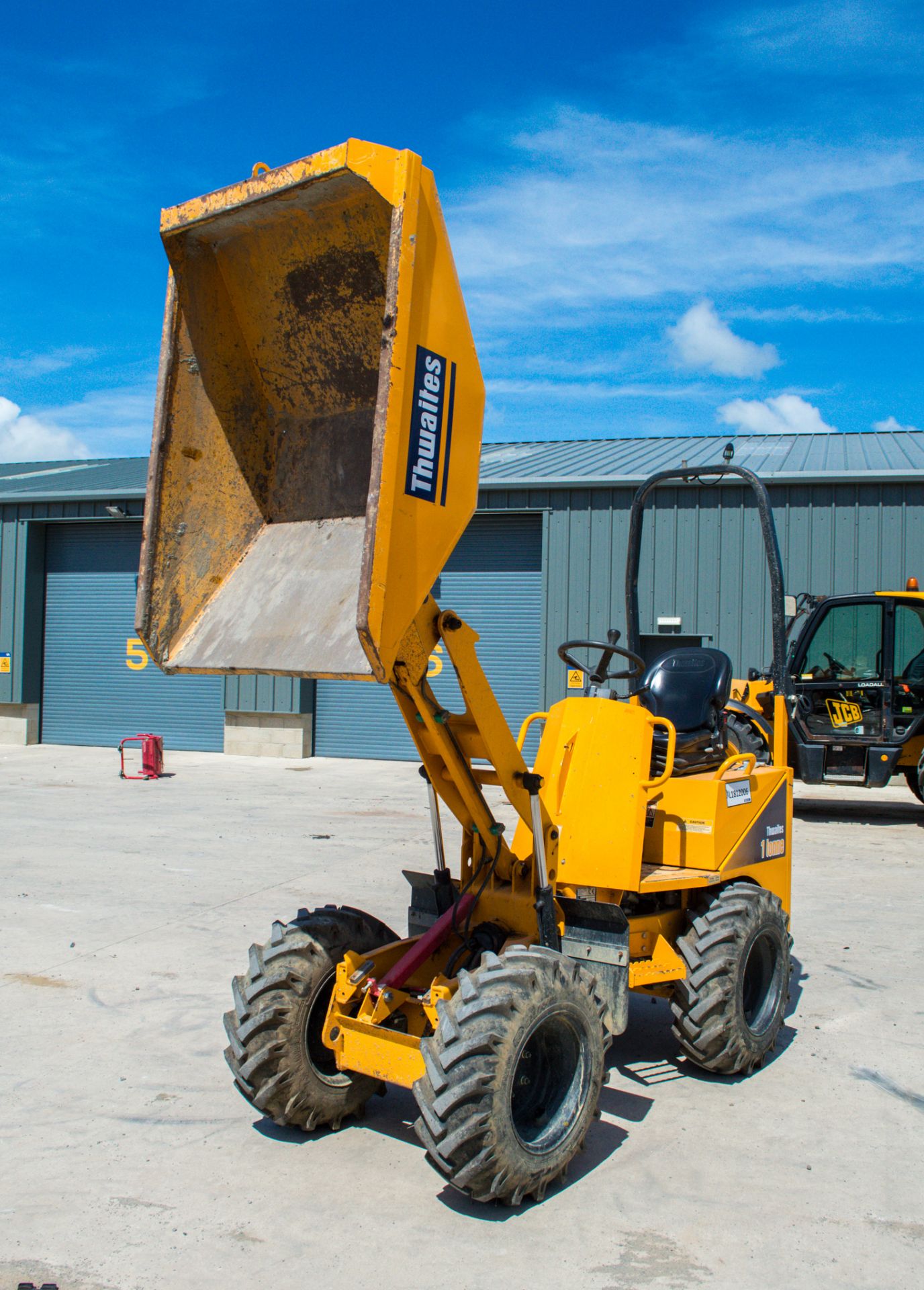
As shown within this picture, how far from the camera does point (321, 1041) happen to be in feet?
13.5

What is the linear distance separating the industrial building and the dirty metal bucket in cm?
1167

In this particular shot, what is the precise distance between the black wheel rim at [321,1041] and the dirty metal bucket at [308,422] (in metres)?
1.40

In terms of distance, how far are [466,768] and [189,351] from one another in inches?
72.4

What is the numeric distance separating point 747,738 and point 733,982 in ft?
9.72

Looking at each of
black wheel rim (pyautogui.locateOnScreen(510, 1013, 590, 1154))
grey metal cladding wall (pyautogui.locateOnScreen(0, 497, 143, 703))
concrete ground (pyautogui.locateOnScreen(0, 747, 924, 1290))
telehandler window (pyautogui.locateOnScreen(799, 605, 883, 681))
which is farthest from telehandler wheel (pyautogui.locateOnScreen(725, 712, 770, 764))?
grey metal cladding wall (pyautogui.locateOnScreen(0, 497, 143, 703))

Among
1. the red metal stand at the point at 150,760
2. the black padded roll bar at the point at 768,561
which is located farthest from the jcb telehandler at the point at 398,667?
the red metal stand at the point at 150,760

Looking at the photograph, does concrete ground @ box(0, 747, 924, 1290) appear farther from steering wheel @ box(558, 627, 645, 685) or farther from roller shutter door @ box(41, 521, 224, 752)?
roller shutter door @ box(41, 521, 224, 752)

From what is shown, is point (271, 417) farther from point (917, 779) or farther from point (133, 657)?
point (133, 657)

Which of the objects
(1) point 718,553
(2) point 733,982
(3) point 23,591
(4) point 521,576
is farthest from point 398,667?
(3) point 23,591

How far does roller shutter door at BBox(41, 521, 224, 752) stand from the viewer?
1983 centimetres

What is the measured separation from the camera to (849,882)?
8938 mm

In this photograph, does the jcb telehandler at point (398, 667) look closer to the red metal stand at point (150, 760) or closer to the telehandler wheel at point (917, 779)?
the telehandler wheel at point (917, 779)

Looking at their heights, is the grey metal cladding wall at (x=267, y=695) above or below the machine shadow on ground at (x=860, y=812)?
above

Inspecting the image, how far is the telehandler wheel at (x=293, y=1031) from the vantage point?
393 cm
